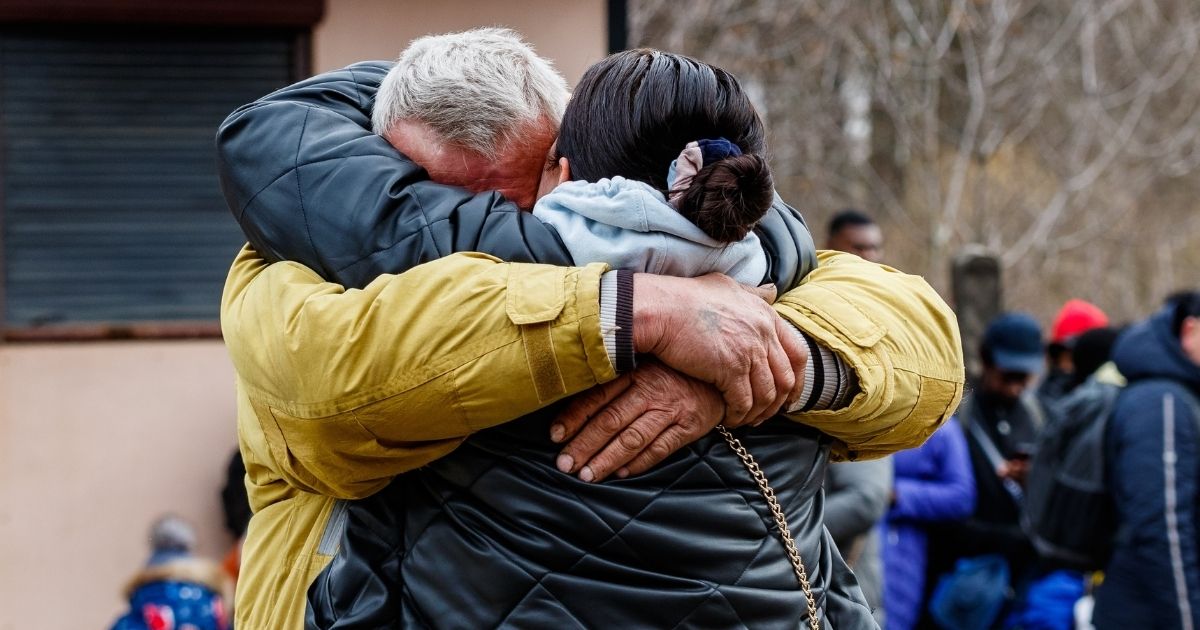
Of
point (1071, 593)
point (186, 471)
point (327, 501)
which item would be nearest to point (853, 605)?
point (327, 501)

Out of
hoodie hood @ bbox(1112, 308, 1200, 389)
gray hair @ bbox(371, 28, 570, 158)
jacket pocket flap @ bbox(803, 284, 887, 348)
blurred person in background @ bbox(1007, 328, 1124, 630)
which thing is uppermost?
gray hair @ bbox(371, 28, 570, 158)

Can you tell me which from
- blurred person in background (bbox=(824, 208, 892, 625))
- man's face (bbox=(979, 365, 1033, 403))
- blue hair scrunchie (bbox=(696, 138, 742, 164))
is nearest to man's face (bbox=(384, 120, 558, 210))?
blue hair scrunchie (bbox=(696, 138, 742, 164))

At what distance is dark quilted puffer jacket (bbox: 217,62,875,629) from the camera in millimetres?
1795

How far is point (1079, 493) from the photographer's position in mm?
4887

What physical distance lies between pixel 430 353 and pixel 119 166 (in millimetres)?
4826

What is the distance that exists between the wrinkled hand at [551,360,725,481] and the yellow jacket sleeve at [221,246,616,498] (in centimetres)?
6

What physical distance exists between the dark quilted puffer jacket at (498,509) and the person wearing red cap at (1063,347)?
20.4 feet

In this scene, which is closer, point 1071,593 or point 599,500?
point 599,500

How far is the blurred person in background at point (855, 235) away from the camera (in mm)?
5824

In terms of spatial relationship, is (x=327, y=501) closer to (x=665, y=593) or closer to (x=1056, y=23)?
(x=665, y=593)

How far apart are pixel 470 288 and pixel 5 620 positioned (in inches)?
194

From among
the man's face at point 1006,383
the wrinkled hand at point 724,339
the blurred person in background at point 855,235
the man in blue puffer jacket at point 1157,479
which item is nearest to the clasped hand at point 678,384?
the wrinkled hand at point 724,339

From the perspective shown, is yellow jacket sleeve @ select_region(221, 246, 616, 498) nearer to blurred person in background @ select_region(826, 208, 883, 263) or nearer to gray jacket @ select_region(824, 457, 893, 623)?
gray jacket @ select_region(824, 457, 893, 623)

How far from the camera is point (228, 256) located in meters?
6.22
